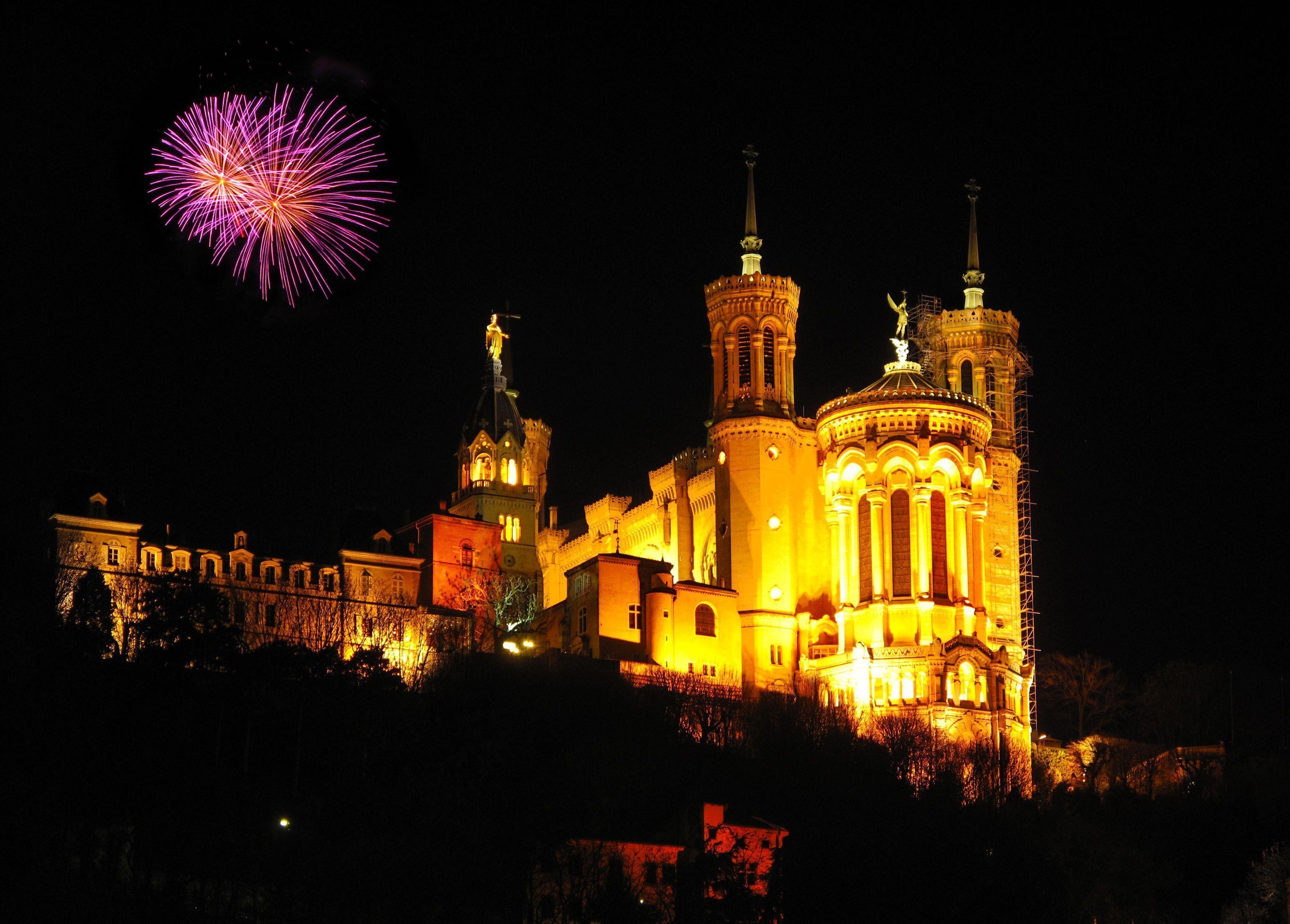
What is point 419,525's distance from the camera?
327 feet

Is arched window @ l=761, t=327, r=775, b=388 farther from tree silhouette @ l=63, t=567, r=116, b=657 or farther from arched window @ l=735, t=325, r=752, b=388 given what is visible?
tree silhouette @ l=63, t=567, r=116, b=657

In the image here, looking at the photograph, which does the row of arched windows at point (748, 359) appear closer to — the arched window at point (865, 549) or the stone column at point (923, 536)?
the arched window at point (865, 549)

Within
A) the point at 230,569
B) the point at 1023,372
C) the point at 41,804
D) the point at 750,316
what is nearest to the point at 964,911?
the point at 41,804

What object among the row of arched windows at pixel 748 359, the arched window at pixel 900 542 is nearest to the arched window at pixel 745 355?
the row of arched windows at pixel 748 359

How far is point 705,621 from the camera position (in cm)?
9888

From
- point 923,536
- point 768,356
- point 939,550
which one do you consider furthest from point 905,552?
point 768,356

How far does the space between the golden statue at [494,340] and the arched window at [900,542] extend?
26.4 m

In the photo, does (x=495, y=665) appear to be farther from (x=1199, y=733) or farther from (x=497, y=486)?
(x=1199, y=733)

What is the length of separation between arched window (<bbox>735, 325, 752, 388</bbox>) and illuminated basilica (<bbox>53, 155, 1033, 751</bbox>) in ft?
0.28

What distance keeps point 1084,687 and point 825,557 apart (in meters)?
18.3

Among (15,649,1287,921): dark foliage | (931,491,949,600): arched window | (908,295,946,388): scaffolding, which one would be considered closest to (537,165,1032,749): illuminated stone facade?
(931,491,949,600): arched window

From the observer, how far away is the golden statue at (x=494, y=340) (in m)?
119

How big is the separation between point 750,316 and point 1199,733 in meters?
28.9

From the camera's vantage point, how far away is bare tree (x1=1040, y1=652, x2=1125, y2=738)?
114m
